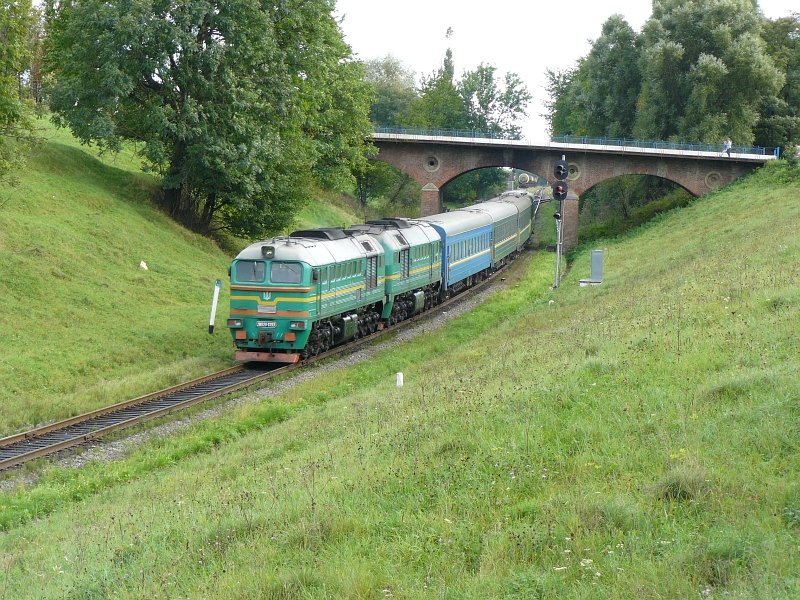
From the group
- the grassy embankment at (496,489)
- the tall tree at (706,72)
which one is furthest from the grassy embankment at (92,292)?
the tall tree at (706,72)

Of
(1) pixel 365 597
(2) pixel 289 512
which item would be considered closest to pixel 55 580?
(2) pixel 289 512

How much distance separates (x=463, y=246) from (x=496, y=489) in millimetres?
28903

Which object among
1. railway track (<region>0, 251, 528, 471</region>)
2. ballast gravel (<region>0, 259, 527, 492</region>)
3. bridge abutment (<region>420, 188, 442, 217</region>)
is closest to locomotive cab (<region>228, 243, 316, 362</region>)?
railway track (<region>0, 251, 528, 471</region>)

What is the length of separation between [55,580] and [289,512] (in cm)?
233

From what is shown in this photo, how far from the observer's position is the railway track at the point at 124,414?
15812mm

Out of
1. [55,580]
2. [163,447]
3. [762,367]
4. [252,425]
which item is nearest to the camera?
[55,580]

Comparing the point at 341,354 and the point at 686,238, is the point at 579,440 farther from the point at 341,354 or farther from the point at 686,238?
the point at 686,238

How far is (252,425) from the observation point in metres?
17.1

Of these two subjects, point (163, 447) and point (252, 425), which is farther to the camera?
point (252, 425)

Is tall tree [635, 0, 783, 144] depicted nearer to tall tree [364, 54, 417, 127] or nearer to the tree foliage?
the tree foliage

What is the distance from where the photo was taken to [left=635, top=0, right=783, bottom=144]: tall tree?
59.4m

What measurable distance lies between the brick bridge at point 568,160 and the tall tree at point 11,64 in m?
37.7

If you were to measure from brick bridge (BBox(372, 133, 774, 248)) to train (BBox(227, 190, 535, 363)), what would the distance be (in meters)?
26.0

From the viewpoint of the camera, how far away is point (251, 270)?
23.3 metres
